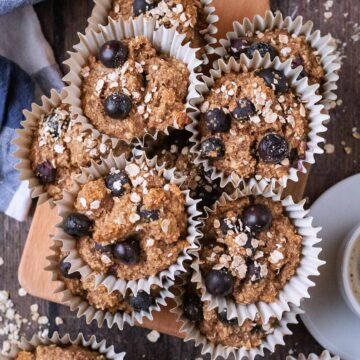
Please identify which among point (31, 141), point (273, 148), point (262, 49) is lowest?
point (31, 141)

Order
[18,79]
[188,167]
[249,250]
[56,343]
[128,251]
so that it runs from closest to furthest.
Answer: [128,251]
[249,250]
[188,167]
[56,343]
[18,79]

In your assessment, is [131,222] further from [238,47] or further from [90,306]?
[238,47]

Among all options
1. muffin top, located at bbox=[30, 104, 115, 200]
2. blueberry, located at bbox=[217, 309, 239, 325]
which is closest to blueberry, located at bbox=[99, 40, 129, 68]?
muffin top, located at bbox=[30, 104, 115, 200]

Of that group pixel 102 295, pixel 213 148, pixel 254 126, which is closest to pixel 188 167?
pixel 213 148

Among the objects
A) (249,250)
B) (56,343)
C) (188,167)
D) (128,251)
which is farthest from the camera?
(56,343)

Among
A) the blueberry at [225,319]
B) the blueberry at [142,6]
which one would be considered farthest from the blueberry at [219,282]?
the blueberry at [142,6]

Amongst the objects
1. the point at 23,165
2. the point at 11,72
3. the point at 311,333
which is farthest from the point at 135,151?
the point at 311,333
